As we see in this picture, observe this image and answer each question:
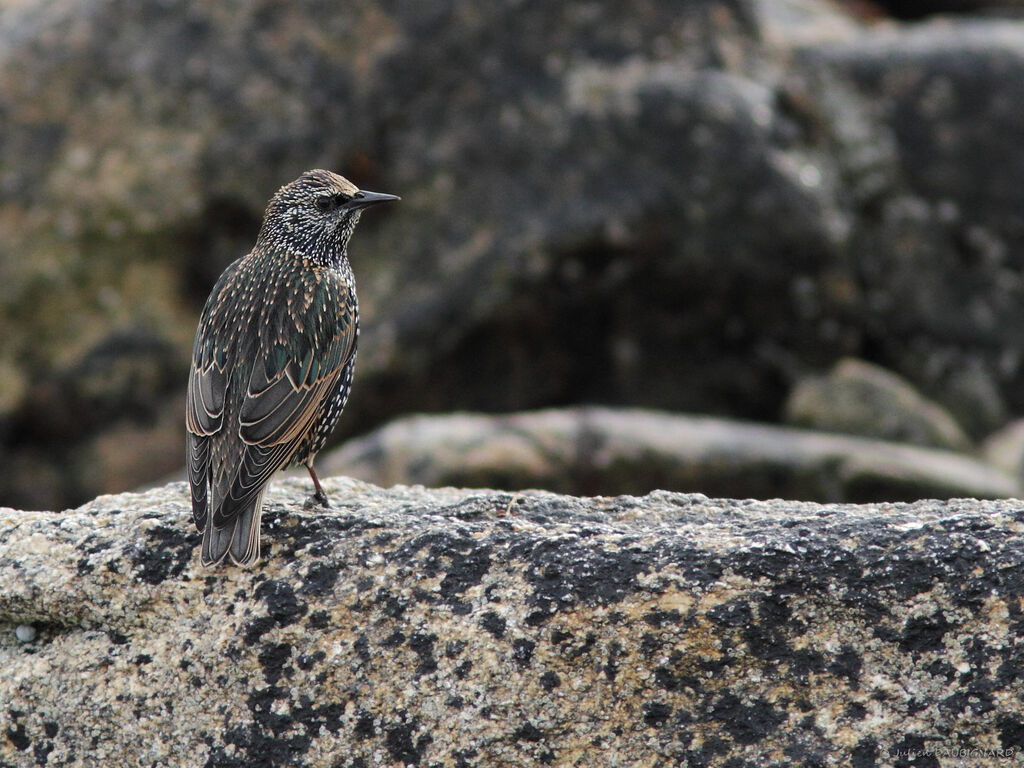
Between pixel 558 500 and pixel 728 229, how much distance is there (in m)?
5.93

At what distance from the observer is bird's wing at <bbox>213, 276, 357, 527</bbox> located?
4.76 m

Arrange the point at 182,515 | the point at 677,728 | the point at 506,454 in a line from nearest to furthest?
the point at 677,728
the point at 182,515
the point at 506,454

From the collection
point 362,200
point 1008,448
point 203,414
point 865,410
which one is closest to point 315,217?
point 362,200

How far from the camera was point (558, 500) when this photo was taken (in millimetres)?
4977

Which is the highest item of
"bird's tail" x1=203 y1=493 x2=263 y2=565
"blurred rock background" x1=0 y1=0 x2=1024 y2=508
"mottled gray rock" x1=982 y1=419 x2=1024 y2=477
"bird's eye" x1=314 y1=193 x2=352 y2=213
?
"blurred rock background" x1=0 y1=0 x2=1024 y2=508

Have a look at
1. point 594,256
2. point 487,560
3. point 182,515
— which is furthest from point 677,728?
point 594,256

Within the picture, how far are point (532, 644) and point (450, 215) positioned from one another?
697cm

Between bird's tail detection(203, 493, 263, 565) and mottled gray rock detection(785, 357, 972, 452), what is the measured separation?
720 cm

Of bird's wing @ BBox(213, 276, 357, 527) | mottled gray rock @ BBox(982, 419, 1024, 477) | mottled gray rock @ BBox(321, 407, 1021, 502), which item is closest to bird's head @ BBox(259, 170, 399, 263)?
bird's wing @ BBox(213, 276, 357, 527)

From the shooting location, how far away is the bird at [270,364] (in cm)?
461

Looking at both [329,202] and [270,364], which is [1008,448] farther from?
[270,364]

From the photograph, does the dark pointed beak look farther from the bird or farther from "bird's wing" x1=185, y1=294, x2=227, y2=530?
"bird's wing" x1=185, y1=294, x2=227, y2=530

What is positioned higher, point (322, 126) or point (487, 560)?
point (322, 126)

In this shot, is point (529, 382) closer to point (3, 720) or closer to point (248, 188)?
point (248, 188)
